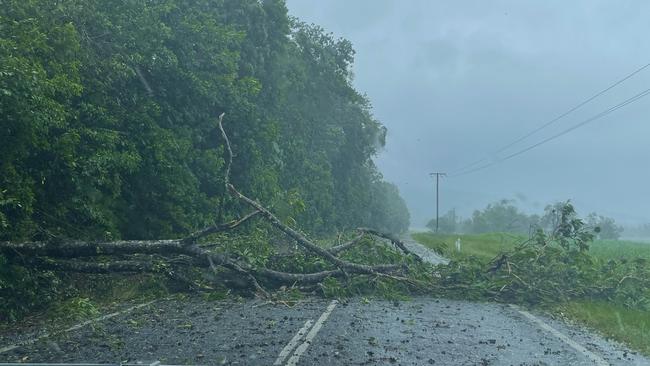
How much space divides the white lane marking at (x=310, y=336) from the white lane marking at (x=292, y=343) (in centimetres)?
9

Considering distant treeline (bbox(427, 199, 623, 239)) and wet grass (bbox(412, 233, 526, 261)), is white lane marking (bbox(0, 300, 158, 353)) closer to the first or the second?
wet grass (bbox(412, 233, 526, 261))

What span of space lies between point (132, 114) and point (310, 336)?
10.9m

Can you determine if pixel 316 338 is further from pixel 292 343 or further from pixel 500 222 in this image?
pixel 500 222

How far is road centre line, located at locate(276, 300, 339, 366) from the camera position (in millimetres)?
8477

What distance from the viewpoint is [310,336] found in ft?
33.2

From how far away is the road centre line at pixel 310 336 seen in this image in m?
8.48

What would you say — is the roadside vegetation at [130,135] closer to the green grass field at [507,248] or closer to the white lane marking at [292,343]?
the white lane marking at [292,343]

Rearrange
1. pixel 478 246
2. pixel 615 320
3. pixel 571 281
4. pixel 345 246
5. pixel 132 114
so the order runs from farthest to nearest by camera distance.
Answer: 1. pixel 478 246
2. pixel 132 114
3. pixel 345 246
4. pixel 571 281
5. pixel 615 320

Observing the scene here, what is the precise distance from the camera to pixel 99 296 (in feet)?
50.2

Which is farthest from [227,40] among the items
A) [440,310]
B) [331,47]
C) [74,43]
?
[331,47]

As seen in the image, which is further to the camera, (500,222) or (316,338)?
(500,222)

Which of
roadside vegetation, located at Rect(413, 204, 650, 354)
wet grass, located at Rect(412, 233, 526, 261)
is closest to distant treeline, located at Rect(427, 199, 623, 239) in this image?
wet grass, located at Rect(412, 233, 526, 261)

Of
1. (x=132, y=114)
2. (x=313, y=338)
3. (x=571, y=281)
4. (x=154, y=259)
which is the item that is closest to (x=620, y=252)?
(x=571, y=281)

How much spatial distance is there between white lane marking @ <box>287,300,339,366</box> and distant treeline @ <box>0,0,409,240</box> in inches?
205
